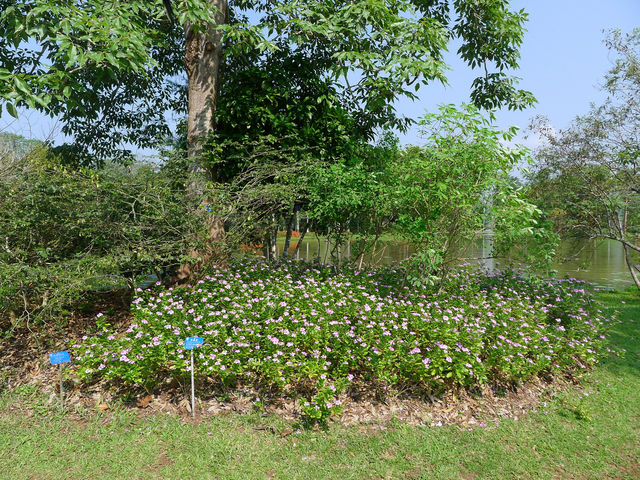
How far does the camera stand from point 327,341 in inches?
153

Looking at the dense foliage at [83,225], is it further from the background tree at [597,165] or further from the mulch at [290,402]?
the background tree at [597,165]

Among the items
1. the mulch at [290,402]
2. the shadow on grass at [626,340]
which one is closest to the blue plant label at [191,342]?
the mulch at [290,402]

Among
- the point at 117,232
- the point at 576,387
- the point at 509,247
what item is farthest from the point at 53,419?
the point at 509,247

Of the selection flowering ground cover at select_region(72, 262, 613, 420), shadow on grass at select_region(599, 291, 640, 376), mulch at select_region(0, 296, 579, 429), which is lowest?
shadow on grass at select_region(599, 291, 640, 376)

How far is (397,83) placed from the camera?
18.2 feet

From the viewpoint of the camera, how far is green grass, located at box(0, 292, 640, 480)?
9.40 ft

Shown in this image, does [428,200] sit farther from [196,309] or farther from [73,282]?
[73,282]

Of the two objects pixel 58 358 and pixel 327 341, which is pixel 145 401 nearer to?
pixel 58 358

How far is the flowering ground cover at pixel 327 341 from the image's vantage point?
3.55 meters

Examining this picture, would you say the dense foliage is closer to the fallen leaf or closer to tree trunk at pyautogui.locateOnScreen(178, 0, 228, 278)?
tree trunk at pyautogui.locateOnScreen(178, 0, 228, 278)

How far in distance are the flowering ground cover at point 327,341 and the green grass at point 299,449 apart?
358 millimetres

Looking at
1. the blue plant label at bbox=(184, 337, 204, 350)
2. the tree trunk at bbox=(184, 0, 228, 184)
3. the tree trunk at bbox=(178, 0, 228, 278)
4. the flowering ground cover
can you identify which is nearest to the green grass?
the flowering ground cover

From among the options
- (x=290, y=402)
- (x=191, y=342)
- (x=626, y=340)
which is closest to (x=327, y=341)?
(x=290, y=402)

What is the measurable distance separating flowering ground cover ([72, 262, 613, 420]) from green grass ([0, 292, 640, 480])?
36cm
